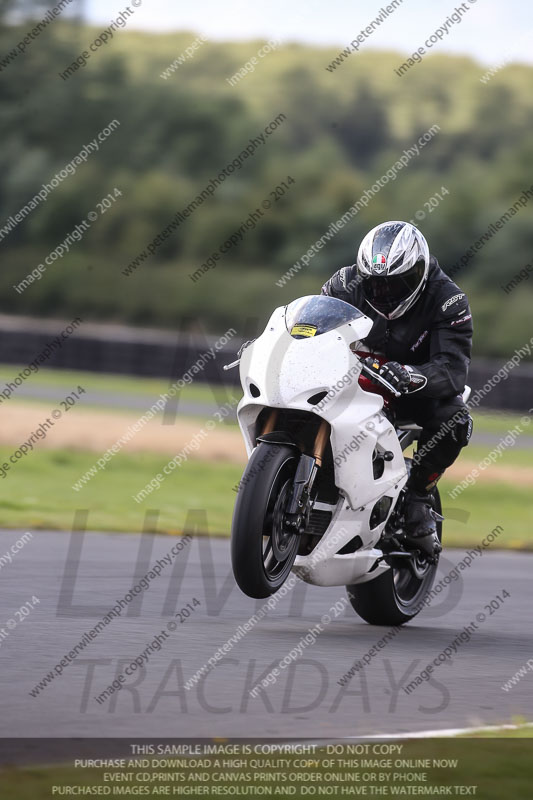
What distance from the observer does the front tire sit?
611cm

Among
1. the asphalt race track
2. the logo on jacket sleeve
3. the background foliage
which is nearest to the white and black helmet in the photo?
the logo on jacket sleeve

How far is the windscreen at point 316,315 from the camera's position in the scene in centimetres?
670

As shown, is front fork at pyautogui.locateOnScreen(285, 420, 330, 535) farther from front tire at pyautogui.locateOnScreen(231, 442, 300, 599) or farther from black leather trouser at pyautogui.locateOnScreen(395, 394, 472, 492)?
black leather trouser at pyautogui.locateOnScreen(395, 394, 472, 492)

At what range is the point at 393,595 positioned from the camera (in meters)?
7.39

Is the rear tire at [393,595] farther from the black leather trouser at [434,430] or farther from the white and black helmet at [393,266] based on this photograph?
the white and black helmet at [393,266]

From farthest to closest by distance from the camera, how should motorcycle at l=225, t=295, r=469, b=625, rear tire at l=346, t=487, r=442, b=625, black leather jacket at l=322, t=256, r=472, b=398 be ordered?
rear tire at l=346, t=487, r=442, b=625
black leather jacket at l=322, t=256, r=472, b=398
motorcycle at l=225, t=295, r=469, b=625

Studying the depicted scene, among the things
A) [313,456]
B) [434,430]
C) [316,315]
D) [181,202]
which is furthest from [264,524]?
[181,202]

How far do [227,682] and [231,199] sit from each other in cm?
4258

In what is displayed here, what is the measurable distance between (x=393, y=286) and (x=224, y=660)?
2048mm

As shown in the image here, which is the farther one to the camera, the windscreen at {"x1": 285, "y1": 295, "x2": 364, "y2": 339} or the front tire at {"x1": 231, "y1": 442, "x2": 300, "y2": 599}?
the windscreen at {"x1": 285, "y1": 295, "x2": 364, "y2": 339}

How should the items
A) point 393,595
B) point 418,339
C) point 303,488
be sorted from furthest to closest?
point 393,595 < point 418,339 < point 303,488

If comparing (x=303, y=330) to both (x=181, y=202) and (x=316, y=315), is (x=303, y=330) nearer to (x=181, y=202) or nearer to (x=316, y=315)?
(x=316, y=315)

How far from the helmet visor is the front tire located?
1034 millimetres

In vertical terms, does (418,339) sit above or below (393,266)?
below
